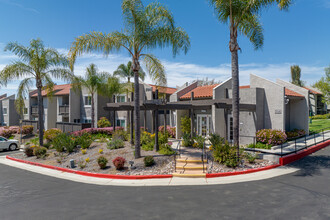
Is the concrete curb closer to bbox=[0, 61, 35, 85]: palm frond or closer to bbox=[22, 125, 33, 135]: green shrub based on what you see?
bbox=[0, 61, 35, 85]: palm frond

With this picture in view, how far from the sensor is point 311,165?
12.2 meters

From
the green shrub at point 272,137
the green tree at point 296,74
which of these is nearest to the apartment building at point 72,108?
Answer: the green shrub at point 272,137

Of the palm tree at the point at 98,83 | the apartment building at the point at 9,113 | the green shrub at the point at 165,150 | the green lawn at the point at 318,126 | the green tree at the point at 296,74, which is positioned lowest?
the green shrub at the point at 165,150

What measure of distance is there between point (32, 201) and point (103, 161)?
13.8 feet

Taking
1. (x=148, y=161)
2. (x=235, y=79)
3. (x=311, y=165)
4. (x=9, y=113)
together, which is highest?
(x=235, y=79)

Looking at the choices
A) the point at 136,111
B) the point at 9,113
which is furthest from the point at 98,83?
the point at 9,113

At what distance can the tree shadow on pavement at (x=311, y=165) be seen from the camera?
431 inches

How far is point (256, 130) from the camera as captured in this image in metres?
17.3

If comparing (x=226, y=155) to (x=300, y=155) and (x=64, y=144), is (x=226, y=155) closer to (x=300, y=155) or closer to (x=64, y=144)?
(x=300, y=155)

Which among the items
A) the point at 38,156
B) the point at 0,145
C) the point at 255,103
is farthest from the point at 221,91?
the point at 0,145

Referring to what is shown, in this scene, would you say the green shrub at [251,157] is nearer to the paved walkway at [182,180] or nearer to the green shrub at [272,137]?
the paved walkway at [182,180]

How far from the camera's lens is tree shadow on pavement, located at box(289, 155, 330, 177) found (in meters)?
10.9

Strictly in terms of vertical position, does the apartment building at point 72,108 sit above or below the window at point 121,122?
above

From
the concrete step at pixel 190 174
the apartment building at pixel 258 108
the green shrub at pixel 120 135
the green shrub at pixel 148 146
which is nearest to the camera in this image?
the concrete step at pixel 190 174
